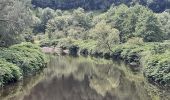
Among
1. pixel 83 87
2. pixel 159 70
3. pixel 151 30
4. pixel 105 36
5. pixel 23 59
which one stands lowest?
pixel 83 87

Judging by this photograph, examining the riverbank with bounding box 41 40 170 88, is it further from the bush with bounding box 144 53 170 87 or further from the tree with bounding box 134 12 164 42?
the tree with bounding box 134 12 164 42

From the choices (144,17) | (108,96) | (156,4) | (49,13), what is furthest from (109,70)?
(156,4)

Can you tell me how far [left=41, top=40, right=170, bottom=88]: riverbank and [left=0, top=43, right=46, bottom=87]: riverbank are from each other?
731 inches

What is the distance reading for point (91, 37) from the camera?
131750 mm

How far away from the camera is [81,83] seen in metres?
56.1

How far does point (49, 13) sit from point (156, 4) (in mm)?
55851

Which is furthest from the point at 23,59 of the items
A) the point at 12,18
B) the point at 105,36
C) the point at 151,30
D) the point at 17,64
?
the point at 151,30

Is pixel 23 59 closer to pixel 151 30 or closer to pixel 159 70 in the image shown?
pixel 159 70

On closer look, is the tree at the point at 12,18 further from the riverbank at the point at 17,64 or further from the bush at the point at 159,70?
the bush at the point at 159,70

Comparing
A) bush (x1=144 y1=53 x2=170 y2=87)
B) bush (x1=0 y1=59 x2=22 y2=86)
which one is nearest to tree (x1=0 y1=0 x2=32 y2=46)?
bush (x1=0 y1=59 x2=22 y2=86)

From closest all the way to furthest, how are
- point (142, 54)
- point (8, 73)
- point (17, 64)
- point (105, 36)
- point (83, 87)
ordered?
1. point (8, 73)
2. point (83, 87)
3. point (17, 64)
4. point (142, 54)
5. point (105, 36)

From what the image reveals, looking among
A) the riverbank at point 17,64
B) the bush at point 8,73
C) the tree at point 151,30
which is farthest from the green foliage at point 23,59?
the tree at point 151,30

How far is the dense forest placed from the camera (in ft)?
198

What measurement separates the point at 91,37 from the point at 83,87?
79.9m
